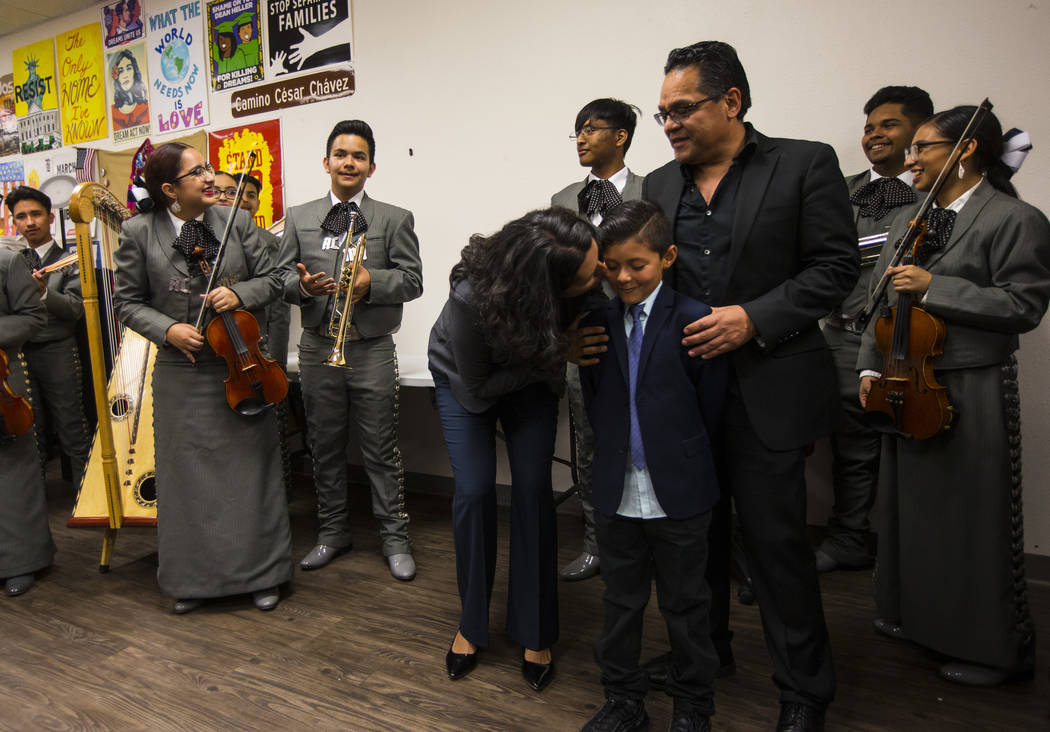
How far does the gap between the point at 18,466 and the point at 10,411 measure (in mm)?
340

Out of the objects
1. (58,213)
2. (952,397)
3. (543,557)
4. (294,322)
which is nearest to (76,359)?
(294,322)

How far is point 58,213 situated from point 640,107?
5.20 metres

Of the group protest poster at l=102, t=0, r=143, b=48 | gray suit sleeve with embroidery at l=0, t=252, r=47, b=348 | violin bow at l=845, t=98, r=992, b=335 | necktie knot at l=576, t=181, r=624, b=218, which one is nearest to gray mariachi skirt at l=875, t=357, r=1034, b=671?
violin bow at l=845, t=98, r=992, b=335

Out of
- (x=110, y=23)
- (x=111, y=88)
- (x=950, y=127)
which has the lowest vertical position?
(x=950, y=127)

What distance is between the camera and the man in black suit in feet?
5.33

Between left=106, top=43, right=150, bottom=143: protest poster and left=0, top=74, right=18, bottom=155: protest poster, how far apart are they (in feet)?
4.81

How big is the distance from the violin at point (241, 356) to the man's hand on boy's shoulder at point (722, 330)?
1.64m

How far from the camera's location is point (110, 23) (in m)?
5.25

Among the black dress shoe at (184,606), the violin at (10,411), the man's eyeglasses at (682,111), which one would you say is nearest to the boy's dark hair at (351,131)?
the violin at (10,411)

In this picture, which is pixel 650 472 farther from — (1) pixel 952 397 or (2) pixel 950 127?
(2) pixel 950 127

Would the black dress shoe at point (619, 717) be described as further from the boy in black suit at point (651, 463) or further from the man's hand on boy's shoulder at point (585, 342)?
the man's hand on boy's shoulder at point (585, 342)

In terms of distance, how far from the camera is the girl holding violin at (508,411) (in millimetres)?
1678

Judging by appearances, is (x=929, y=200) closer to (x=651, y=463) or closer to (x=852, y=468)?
(x=651, y=463)

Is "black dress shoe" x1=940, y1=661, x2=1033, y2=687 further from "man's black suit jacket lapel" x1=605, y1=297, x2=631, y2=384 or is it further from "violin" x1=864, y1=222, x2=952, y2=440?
"man's black suit jacket lapel" x1=605, y1=297, x2=631, y2=384
